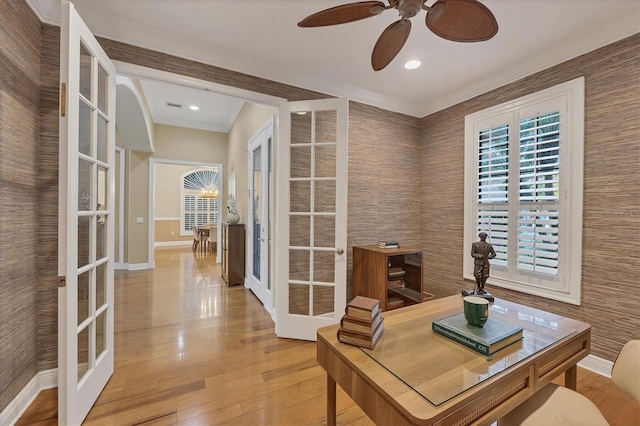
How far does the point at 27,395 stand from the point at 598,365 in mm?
4122

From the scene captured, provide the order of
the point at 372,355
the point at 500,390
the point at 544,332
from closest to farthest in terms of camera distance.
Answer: the point at 500,390 < the point at 372,355 < the point at 544,332

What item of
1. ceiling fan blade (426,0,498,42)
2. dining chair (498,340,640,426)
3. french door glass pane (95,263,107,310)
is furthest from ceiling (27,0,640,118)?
dining chair (498,340,640,426)

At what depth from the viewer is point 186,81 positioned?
2.25 m

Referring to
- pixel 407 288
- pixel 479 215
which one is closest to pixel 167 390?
pixel 407 288

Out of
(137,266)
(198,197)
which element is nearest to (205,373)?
(137,266)

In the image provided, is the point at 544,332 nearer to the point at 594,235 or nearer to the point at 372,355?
the point at 372,355

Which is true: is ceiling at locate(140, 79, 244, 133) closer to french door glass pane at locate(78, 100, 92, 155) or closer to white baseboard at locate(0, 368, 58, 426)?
french door glass pane at locate(78, 100, 92, 155)

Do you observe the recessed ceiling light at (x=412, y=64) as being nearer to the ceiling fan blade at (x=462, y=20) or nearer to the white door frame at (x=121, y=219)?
the ceiling fan blade at (x=462, y=20)

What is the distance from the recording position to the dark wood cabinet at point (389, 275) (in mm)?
2617

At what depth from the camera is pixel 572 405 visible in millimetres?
1137

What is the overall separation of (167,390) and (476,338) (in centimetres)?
205

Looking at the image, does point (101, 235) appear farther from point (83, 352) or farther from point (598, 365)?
point (598, 365)

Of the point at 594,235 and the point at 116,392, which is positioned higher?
the point at 594,235

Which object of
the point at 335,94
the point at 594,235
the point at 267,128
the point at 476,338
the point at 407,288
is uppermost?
the point at 335,94
